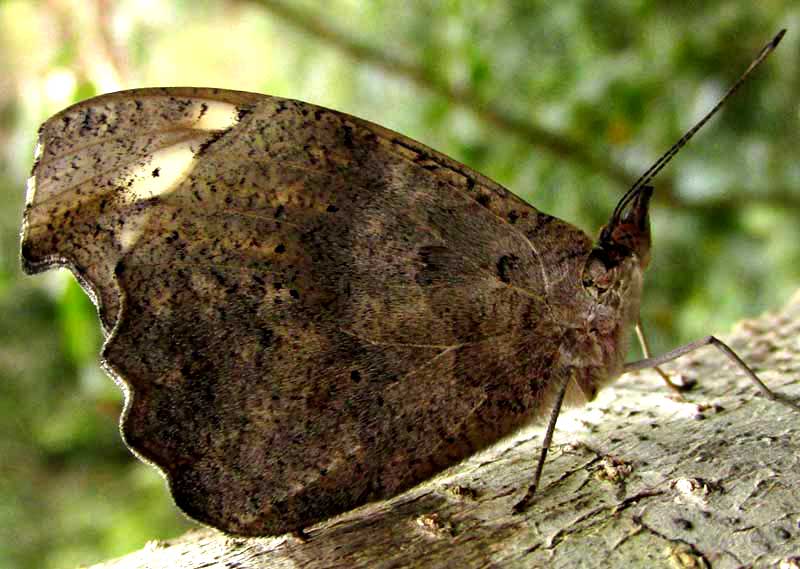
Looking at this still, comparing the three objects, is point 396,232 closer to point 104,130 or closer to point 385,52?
point 104,130

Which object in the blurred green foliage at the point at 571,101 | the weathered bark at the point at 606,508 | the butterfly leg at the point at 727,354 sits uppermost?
the blurred green foliage at the point at 571,101

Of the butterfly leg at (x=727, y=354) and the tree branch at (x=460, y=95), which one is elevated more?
the tree branch at (x=460, y=95)

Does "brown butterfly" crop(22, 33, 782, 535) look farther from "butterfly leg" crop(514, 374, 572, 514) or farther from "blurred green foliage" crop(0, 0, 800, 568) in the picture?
"blurred green foliage" crop(0, 0, 800, 568)

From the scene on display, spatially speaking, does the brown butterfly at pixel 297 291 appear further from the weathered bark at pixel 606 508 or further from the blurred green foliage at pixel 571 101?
the blurred green foliage at pixel 571 101

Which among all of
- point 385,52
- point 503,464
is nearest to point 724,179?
point 385,52

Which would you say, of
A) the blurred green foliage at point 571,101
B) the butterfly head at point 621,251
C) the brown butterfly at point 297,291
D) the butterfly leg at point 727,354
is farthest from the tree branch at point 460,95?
the butterfly leg at point 727,354

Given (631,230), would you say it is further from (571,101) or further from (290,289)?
(571,101)
